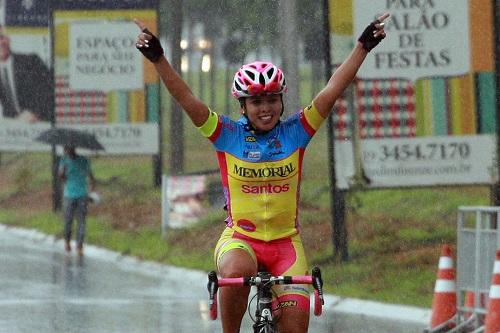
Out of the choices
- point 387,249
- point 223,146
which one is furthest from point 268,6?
point 223,146

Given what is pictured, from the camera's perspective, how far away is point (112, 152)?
105 ft

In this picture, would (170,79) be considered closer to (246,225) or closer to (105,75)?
(246,225)

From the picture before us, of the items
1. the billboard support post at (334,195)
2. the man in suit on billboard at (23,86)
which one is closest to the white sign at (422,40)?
the billboard support post at (334,195)

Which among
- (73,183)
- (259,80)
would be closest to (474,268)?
(259,80)

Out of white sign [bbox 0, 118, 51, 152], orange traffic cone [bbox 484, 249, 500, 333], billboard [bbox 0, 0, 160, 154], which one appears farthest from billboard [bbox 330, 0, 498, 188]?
white sign [bbox 0, 118, 51, 152]

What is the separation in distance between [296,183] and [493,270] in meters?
4.38

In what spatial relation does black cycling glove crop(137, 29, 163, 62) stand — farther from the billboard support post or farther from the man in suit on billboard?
the man in suit on billboard

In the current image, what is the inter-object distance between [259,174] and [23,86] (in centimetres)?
2917

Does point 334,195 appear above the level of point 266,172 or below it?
below

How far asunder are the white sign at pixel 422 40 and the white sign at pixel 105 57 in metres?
12.8

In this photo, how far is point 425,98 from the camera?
781 inches

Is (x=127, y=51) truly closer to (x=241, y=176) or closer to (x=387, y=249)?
(x=387, y=249)

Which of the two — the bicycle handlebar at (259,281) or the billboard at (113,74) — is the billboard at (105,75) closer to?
the billboard at (113,74)

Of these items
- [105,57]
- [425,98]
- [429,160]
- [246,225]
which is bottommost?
[429,160]
